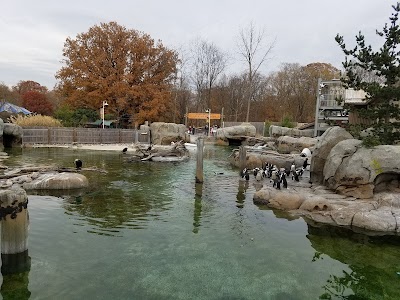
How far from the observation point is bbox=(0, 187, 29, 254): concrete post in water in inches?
229

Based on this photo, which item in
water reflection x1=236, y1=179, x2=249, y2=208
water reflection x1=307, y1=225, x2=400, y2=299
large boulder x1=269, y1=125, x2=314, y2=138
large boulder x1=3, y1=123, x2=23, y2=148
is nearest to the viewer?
water reflection x1=307, y1=225, x2=400, y2=299

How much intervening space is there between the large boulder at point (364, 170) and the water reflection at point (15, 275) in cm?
939

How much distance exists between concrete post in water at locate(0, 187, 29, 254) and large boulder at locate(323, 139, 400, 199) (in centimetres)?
939

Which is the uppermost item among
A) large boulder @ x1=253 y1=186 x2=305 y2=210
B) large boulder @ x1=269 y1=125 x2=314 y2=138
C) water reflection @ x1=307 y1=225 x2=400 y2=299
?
large boulder @ x1=269 y1=125 x2=314 y2=138

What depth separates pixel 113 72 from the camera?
32469 millimetres

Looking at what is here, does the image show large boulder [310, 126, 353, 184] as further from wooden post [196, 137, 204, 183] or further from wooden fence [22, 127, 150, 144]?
wooden fence [22, 127, 150, 144]

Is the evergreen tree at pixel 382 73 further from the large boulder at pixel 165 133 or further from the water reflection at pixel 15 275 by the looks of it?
the large boulder at pixel 165 133

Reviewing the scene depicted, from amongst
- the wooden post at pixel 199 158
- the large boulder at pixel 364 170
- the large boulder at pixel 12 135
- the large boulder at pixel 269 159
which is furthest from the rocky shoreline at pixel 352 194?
the large boulder at pixel 12 135

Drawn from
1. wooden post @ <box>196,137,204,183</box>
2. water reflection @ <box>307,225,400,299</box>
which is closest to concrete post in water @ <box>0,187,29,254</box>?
water reflection @ <box>307,225,400,299</box>

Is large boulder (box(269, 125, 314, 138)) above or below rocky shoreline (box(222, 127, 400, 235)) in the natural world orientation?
above

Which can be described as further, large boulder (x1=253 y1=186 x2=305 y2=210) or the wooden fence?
the wooden fence

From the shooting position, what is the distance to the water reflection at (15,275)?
5309mm

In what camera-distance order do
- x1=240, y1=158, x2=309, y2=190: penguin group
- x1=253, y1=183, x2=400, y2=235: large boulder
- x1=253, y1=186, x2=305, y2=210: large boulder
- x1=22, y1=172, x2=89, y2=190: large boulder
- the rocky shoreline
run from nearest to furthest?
x1=253, y1=183, x2=400, y2=235: large boulder
the rocky shoreline
x1=253, y1=186, x2=305, y2=210: large boulder
x1=22, y1=172, x2=89, y2=190: large boulder
x1=240, y1=158, x2=309, y2=190: penguin group

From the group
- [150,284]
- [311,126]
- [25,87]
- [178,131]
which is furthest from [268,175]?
[25,87]
